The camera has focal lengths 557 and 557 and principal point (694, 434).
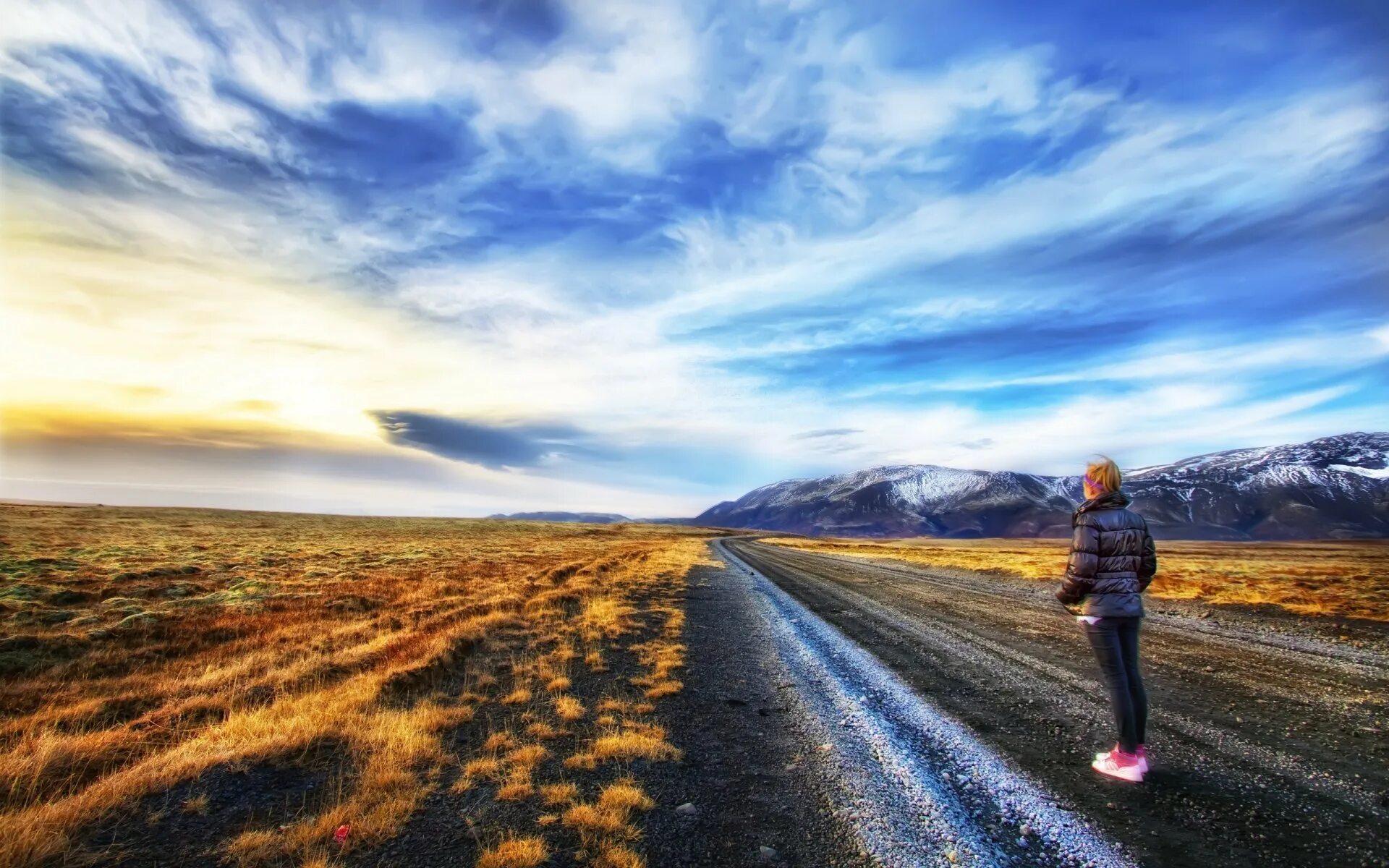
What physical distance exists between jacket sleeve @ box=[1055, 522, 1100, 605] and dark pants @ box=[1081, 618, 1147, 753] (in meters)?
0.36

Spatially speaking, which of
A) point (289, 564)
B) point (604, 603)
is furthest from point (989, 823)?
point (289, 564)

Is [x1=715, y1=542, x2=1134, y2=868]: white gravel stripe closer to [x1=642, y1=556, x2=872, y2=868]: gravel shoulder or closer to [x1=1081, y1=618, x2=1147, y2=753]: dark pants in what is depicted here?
[x1=642, y1=556, x2=872, y2=868]: gravel shoulder

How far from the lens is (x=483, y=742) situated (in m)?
7.43

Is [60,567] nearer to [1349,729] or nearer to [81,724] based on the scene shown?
[81,724]

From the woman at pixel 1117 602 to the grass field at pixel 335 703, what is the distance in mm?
5073

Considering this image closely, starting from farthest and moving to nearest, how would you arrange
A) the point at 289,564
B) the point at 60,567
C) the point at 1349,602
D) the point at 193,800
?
the point at 289,564
the point at 60,567
the point at 1349,602
the point at 193,800

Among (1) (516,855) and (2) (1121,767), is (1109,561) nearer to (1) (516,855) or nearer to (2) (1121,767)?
(2) (1121,767)

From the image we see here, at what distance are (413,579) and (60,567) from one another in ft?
50.7

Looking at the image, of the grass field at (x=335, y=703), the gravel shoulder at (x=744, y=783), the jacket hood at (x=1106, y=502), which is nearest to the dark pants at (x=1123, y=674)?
the jacket hood at (x=1106, y=502)

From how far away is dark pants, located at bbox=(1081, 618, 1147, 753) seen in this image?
5855 millimetres

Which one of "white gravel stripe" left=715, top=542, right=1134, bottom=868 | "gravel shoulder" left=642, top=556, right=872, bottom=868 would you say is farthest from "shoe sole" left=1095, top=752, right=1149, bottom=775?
"gravel shoulder" left=642, top=556, right=872, bottom=868

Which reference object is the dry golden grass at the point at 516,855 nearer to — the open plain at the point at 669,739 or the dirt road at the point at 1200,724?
the open plain at the point at 669,739

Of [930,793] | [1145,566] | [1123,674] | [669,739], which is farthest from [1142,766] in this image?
[669,739]

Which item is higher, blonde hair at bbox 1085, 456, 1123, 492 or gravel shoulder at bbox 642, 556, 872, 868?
blonde hair at bbox 1085, 456, 1123, 492
